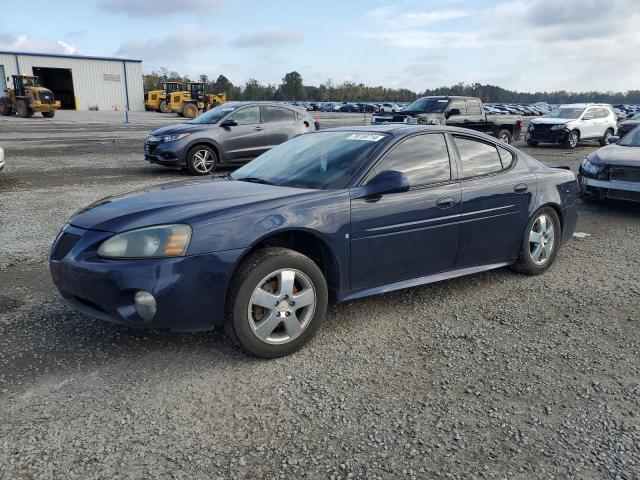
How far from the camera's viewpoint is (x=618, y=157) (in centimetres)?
780

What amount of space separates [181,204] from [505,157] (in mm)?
2996

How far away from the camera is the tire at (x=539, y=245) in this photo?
4.84m

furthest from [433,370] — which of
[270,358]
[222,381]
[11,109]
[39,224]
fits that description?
[11,109]

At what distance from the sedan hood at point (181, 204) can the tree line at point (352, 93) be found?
9314 centimetres

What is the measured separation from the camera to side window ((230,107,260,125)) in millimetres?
11844

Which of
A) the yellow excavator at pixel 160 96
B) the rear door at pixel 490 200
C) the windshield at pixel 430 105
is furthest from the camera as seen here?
the yellow excavator at pixel 160 96

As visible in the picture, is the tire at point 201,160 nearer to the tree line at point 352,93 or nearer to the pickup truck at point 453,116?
the pickup truck at point 453,116

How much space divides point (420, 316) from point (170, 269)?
2.01m

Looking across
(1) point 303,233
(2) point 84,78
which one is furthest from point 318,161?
(2) point 84,78

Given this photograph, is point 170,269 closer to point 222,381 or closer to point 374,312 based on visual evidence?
point 222,381

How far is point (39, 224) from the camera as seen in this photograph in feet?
22.5

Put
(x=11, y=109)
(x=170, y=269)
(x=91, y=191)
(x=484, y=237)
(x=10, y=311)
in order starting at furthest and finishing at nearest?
(x=11, y=109)
(x=91, y=191)
(x=484, y=237)
(x=10, y=311)
(x=170, y=269)

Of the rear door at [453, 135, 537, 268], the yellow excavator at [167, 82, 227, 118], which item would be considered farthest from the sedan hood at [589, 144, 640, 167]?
the yellow excavator at [167, 82, 227, 118]

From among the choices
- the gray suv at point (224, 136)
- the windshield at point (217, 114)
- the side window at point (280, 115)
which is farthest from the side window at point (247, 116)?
the side window at point (280, 115)
